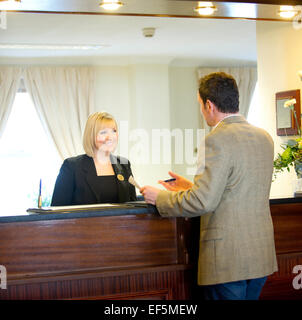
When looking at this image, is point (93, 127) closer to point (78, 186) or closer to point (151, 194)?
point (78, 186)

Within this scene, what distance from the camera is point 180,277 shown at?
2.94m

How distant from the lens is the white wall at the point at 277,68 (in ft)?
15.2

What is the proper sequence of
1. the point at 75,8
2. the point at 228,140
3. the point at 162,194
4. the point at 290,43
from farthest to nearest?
the point at 290,43, the point at 75,8, the point at 162,194, the point at 228,140

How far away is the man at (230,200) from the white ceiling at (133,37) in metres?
3.18

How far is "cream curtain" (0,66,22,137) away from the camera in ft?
25.7

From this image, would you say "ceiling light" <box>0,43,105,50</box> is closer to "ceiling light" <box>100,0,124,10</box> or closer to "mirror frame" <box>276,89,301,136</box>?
"mirror frame" <box>276,89,301,136</box>

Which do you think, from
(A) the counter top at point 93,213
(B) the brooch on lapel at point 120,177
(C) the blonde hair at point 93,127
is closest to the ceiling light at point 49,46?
(C) the blonde hair at point 93,127

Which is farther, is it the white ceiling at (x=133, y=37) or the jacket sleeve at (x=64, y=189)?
the white ceiling at (x=133, y=37)
